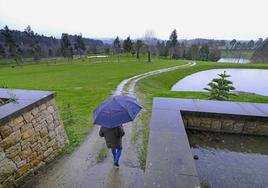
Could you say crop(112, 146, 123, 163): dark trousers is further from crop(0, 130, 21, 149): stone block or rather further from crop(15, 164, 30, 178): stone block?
crop(0, 130, 21, 149): stone block

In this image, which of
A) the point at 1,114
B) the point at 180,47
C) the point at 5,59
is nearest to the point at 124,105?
the point at 1,114

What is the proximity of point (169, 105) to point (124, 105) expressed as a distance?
1.91 metres

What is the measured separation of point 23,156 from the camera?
3822 millimetres

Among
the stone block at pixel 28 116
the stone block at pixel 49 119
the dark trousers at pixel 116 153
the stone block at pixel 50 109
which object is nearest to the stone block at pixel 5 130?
the stone block at pixel 28 116

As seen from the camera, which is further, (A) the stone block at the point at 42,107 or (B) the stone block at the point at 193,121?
(B) the stone block at the point at 193,121

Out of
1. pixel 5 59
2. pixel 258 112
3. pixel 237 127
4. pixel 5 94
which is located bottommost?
pixel 5 59

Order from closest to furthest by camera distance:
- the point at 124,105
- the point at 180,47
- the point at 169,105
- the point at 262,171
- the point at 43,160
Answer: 1. the point at 262,171
2. the point at 124,105
3. the point at 43,160
4. the point at 169,105
5. the point at 180,47

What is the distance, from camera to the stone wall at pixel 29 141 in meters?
3.43

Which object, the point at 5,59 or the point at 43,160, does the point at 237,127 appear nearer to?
the point at 43,160

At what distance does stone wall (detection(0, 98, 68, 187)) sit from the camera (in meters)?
3.43

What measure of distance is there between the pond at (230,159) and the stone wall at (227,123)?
0.48 ft

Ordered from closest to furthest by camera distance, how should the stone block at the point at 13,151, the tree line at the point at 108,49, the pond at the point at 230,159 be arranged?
1. the pond at the point at 230,159
2. the stone block at the point at 13,151
3. the tree line at the point at 108,49

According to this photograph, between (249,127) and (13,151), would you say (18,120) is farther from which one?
(249,127)

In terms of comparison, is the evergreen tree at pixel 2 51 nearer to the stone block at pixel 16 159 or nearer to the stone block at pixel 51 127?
the stone block at pixel 51 127
